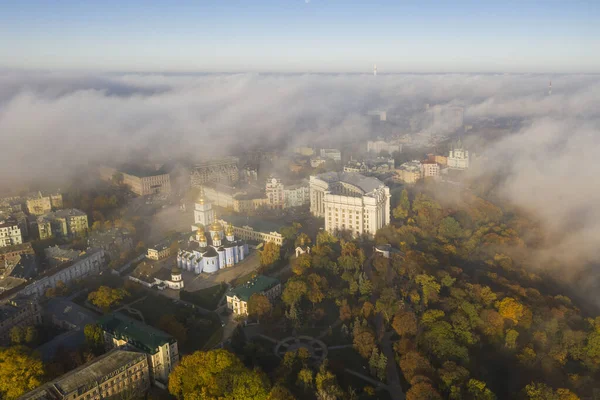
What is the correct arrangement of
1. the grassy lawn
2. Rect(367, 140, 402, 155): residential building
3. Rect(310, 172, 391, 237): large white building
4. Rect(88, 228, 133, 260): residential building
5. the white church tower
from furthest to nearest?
Rect(367, 140, 402, 155): residential building < the white church tower < Rect(310, 172, 391, 237): large white building < Rect(88, 228, 133, 260): residential building < the grassy lawn

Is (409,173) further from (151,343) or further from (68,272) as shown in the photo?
(151,343)

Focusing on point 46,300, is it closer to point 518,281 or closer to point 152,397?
point 152,397

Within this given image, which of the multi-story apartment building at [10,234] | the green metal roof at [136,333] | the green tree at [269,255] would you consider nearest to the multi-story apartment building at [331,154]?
the green tree at [269,255]

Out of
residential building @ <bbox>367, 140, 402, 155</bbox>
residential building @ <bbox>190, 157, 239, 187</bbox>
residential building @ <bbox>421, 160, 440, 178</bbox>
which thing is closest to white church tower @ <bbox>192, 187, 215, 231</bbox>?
residential building @ <bbox>190, 157, 239, 187</bbox>

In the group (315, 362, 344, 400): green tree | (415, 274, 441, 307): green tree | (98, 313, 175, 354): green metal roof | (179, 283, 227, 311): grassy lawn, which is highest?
(98, 313, 175, 354): green metal roof

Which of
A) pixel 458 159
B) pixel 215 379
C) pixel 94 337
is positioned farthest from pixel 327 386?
pixel 458 159

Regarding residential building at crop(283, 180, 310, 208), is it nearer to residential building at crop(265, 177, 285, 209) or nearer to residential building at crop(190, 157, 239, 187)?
residential building at crop(265, 177, 285, 209)

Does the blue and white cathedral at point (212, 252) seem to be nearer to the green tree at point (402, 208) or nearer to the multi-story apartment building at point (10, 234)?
the multi-story apartment building at point (10, 234)

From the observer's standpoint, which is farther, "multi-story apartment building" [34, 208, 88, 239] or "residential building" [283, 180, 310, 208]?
"residential building" [283, 180, 310, 208]

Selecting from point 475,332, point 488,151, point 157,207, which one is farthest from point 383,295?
point 488,151
